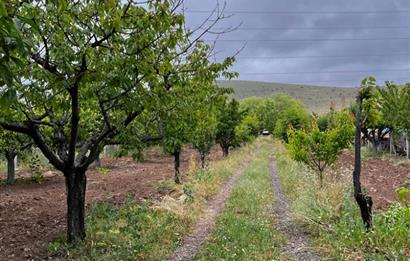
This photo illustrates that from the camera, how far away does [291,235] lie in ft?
26.8

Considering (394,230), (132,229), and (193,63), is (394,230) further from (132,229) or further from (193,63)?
(132,229)

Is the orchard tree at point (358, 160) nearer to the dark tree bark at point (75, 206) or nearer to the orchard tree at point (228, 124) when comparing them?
the dark tree bark at point (75, 206)

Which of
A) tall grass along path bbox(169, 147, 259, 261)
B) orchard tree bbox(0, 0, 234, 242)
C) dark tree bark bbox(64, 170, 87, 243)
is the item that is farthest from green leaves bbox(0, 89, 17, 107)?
dark tree bark bbox(64, 170, 87, 243)

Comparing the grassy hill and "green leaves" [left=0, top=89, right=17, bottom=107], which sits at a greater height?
the grassy hill

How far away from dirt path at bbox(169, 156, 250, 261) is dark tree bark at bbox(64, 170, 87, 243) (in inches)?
76.3

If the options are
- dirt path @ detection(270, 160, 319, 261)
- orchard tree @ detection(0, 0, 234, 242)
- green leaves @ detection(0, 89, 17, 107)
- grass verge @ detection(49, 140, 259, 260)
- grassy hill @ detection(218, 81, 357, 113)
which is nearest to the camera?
green leaves @ detection(0, 89, 17, 107)

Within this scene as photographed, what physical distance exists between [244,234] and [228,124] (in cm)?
2103

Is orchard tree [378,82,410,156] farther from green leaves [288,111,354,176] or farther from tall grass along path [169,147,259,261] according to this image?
tall grass along path [169,147,259,261]

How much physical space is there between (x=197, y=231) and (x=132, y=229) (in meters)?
1.44

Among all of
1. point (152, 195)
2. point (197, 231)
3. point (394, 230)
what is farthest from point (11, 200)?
point (394, 230)

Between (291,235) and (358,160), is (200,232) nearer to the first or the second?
(291,235)

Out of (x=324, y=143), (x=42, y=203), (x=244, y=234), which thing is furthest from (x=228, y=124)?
(x=244, y=234)

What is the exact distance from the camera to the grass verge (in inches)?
276

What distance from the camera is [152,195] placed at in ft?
43.9
